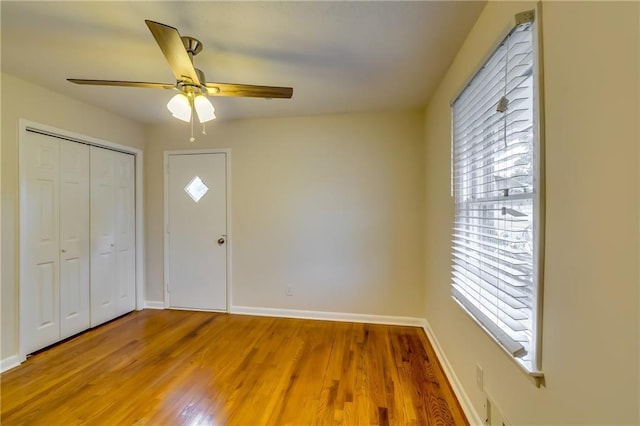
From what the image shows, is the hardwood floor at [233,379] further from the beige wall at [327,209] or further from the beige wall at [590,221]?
the beige wall at [590,221]

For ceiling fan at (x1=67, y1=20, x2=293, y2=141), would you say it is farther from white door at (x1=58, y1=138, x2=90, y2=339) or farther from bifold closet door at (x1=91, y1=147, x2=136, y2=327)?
bifold closet door at (x1=91, y1=147, x2=136, y2=327)

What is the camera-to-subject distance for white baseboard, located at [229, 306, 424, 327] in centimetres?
307

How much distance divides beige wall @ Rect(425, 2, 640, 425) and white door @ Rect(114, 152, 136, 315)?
385 centimetres

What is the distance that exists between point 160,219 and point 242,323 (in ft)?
5.67

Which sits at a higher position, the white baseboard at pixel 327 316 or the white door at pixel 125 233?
the white door at pixel 125 233

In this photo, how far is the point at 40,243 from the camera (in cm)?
247

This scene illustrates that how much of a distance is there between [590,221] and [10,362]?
3.79 metres

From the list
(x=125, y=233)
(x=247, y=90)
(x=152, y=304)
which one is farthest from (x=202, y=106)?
(x=152, y=304)

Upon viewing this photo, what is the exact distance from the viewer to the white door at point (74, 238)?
2.67 meters

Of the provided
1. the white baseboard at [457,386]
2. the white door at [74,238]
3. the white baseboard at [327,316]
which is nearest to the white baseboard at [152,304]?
the white door at [74,238]

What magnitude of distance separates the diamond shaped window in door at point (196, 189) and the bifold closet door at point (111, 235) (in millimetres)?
700

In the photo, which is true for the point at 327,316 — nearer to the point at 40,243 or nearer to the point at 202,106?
the point at 202,106

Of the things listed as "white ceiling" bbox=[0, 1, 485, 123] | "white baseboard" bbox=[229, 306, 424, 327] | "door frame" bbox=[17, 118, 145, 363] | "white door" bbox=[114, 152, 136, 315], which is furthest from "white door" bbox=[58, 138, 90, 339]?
"white baseboard" bbox=[229, 306, 424, 327]

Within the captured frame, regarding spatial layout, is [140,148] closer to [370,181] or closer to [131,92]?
[131,92]
